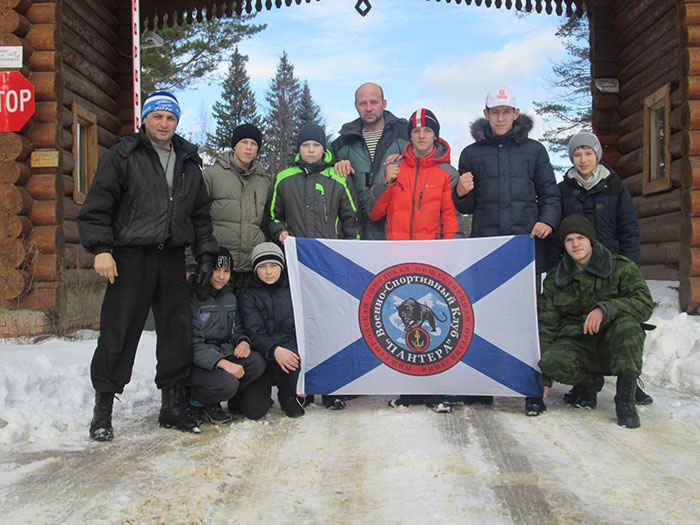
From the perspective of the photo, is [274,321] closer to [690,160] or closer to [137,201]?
[137,201]

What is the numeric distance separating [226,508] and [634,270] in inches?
115

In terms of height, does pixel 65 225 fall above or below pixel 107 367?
above

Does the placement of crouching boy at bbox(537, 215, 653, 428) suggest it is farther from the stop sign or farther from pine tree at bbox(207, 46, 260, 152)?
pine tree at bbox(207, 46, 260, 152)

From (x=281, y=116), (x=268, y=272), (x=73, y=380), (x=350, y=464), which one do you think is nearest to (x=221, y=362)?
(x=268, y=272)

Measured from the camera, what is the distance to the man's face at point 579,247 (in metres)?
3.92

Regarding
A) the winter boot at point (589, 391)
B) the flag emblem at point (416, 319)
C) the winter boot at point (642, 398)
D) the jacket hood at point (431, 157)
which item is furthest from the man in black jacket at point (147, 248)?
the winter boot at point (642, 398)

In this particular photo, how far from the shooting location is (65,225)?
7480mm

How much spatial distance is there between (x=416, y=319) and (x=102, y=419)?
6.72 feet

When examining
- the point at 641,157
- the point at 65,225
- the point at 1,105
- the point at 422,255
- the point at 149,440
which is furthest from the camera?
the point at 641,157

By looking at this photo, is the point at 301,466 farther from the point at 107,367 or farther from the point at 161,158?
the point at 161,158

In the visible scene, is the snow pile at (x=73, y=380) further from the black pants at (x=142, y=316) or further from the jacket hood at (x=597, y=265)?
the jacket hood at (x=597, y=265)

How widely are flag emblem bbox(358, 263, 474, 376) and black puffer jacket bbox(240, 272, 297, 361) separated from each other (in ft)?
1.65

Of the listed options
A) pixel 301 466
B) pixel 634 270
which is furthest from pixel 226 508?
pixel 634 270

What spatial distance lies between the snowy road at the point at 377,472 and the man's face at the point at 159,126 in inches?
68.5
